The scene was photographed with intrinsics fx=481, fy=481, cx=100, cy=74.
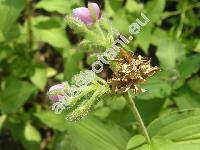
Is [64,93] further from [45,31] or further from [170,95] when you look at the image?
[45,31]

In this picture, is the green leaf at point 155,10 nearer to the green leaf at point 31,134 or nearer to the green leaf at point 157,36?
the green leaf at point 157,36

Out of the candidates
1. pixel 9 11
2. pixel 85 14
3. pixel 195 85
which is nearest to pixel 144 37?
pixel 195 85

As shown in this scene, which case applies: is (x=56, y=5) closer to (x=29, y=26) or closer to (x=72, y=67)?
(x=29, y=26)

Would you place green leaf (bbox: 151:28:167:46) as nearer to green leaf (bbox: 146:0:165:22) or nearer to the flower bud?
green leaf (bbox: 146:0:165:22)

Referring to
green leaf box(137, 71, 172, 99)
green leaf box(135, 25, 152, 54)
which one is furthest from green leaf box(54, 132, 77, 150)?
green leaf box(135, 25, 152, 54)

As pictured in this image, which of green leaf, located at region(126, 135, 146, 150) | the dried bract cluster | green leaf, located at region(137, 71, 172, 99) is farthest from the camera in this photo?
green leaf, located at region(137, 71, 172, 99)

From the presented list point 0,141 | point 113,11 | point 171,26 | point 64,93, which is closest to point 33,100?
point 0,141
